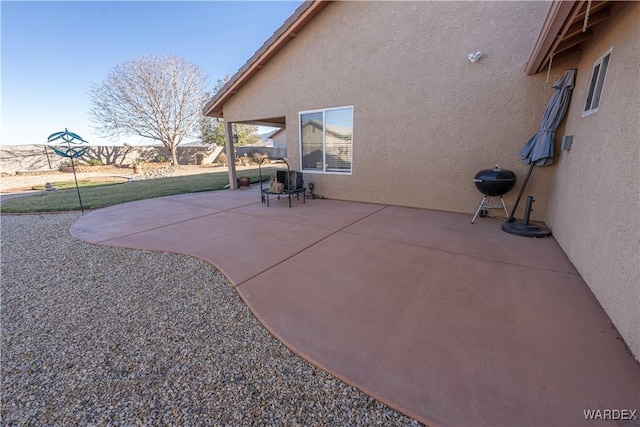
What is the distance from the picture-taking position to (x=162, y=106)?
1872 cm

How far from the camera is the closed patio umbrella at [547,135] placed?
413 centimetres

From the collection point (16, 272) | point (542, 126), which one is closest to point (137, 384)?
point (16, 272)

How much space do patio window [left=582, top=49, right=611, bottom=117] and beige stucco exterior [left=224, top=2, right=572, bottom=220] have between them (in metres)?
1.16

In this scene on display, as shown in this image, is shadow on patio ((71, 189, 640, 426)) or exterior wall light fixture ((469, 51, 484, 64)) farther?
exterior wall light fixture ((469, 51, 484, 64))

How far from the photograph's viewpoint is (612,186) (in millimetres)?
2418

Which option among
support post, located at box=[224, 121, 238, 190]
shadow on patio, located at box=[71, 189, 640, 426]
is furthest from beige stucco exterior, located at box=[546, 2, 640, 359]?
support post, located at box=[224, 121, 238, 190]

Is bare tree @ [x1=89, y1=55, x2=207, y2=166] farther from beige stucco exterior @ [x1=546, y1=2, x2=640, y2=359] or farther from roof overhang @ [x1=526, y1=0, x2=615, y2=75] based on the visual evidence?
beige stucco exterior @ [x1=546, y1=2, x2=640, y2=359]

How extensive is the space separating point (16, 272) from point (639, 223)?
6.51 meters

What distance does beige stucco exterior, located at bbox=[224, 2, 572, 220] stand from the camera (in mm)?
4707

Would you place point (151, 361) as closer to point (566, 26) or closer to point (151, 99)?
point (566, 26)

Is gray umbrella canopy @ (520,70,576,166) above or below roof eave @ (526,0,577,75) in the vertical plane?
below

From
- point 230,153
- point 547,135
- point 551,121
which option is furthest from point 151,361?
point 230,153

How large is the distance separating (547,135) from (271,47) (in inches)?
260

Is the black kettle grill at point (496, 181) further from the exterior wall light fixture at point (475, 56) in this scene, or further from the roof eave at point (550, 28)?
the exterior wall light fixture at point (475, 56)
